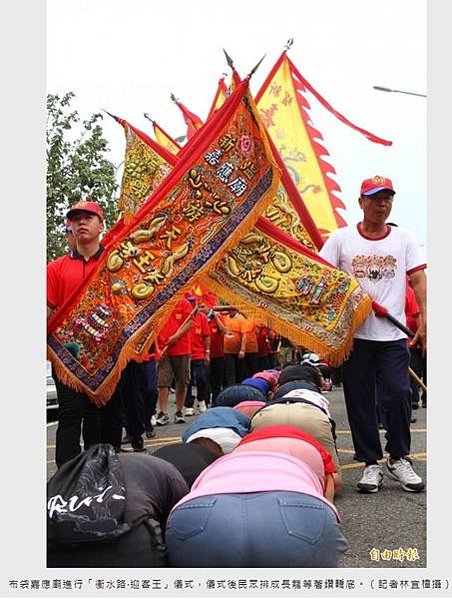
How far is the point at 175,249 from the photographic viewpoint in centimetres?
518

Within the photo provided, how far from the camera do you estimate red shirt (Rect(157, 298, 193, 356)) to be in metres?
9.25

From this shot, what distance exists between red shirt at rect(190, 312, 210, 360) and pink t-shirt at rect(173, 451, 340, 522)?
8.20 meters

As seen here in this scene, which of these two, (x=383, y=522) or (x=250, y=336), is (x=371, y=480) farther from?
(x=250, y=336)

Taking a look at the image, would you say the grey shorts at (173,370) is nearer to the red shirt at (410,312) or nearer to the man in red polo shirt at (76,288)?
the red shirt at (410,312)

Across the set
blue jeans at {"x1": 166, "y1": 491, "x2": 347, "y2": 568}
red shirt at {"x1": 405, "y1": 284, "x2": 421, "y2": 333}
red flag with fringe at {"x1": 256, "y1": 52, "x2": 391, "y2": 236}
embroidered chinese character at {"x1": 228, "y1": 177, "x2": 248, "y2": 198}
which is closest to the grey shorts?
red flag with fringe at {"x1": 256, "y1": 52, "x2": 391, "y2": 236}

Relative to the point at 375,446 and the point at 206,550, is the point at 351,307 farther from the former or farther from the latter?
the point at 206,550

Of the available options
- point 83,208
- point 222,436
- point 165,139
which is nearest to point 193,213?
point 83,208

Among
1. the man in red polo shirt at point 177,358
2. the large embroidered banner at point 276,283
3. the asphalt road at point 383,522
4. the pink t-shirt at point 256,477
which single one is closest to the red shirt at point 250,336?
the man in red polo shirt at point 177,358

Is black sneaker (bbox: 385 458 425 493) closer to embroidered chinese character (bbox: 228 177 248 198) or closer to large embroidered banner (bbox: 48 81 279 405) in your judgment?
large embroidered banner (bbox: 48 81 279 405)

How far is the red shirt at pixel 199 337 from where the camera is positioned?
11.3m

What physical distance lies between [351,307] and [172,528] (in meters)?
2.65

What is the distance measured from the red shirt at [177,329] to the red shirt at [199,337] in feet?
5.38

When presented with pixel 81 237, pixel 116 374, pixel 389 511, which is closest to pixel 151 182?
pixel 81 237

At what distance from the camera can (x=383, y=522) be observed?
4.14 m
